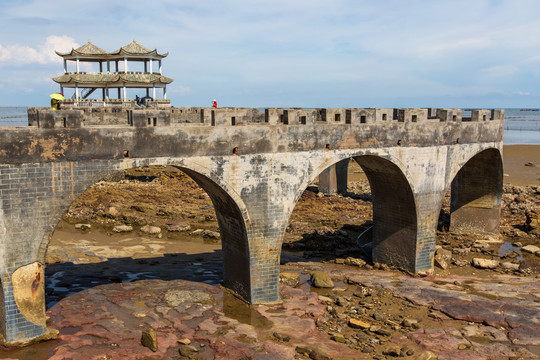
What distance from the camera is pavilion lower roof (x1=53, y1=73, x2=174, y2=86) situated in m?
25.1

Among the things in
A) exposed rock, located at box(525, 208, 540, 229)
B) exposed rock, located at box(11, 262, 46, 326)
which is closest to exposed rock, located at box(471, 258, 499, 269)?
exposed rock, located at box(525, 208, 540, 229)

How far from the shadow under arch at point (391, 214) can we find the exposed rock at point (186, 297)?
517cm

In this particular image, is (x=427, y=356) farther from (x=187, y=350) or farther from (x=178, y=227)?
(x=178, y=227)

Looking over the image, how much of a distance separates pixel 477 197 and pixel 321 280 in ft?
26.5

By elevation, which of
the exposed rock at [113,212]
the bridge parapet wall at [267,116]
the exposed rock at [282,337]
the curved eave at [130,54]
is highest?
the curved eave at [130,54]

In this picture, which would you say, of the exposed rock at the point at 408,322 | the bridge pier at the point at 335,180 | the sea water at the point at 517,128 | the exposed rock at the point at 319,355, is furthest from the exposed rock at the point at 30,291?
the sea water at the point at 517,128

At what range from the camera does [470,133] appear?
1372 cm

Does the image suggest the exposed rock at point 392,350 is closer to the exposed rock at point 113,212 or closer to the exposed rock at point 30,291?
the exposed rock at point 30,291

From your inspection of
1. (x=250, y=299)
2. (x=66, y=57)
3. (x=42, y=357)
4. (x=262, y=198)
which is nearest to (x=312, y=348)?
(x=250, y=299)

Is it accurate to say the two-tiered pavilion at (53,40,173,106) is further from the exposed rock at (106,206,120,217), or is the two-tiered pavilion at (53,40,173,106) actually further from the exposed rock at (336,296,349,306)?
the exposed rock at (336,296,349,306)

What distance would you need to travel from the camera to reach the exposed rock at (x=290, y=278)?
12.2 metres

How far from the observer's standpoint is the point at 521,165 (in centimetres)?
3319

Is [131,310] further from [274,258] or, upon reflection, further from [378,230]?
[378,230]

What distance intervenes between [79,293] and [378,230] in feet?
26.6
